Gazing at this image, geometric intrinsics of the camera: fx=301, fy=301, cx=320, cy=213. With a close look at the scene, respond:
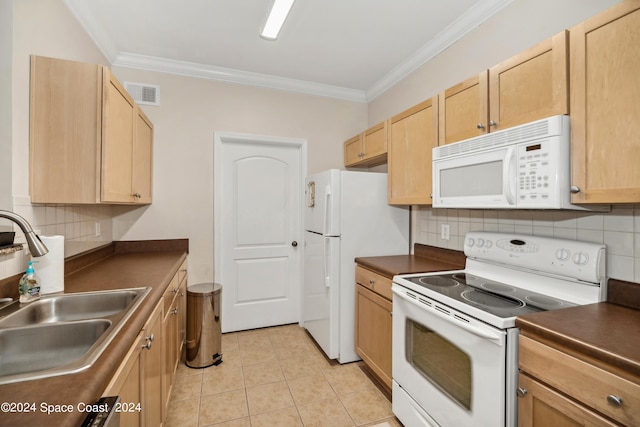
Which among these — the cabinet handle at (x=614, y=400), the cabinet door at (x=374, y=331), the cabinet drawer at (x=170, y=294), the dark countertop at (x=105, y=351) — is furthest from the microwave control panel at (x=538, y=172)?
the cabinet drawer at (x=170, y=294)

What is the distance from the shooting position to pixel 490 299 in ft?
4.83

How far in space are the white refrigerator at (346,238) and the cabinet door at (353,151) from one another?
1.94 feet

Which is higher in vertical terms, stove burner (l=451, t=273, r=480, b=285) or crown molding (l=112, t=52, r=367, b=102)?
crown molding (l=112, t=52, r=367, b=102)

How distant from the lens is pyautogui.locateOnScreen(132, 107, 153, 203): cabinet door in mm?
2227

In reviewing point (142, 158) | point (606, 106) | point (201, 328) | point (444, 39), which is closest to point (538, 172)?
point (606, 106)

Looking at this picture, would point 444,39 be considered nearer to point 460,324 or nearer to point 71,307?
point 460,324

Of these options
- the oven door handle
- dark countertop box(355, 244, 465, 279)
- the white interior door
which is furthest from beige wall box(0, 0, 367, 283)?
the oven door handle

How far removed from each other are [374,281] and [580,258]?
46.8 inches

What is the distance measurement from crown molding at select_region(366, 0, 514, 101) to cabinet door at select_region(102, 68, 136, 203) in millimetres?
2290

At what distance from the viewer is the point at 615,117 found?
114cm

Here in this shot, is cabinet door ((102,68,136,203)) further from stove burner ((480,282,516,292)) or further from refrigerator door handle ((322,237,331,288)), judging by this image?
stove burner ((480,282,516,292))

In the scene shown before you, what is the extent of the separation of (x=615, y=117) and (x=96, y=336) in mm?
2142

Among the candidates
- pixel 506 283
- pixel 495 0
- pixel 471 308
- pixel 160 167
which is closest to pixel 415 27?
pixel 495 0

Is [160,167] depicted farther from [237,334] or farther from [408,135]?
[408,135]
